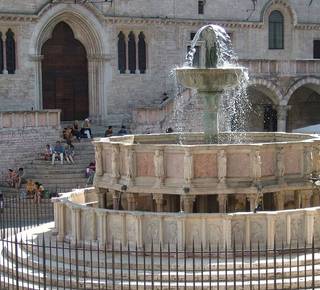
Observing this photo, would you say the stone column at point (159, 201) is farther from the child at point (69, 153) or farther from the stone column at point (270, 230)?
the child at point (69, 153)

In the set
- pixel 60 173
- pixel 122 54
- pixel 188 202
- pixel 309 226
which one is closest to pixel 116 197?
pixel 188 202

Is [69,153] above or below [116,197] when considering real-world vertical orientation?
above

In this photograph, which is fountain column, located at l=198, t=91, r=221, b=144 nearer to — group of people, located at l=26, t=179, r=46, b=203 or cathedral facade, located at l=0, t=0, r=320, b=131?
group of people, located at l=26, t=179, r=46, b=203

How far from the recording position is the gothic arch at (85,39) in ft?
105

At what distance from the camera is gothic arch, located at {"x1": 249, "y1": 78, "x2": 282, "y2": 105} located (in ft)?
112

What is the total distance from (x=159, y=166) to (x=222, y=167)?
120cm

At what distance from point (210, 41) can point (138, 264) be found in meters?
5.72

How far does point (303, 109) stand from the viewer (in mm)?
40281

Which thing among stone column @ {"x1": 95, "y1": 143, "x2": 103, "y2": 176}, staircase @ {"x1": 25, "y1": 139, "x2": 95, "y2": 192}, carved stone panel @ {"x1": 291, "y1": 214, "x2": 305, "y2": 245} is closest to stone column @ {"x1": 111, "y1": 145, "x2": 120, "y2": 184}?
stone column @ {"x1": 95, "y1": 143, "x2": 103, "y2": 176}

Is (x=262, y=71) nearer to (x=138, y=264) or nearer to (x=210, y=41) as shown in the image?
(x=210, y=41)

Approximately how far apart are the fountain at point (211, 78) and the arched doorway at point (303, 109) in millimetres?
23210

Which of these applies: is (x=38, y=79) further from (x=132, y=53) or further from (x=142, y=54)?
(x=142, y=54)

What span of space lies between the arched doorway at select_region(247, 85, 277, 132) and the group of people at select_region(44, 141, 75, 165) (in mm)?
12258

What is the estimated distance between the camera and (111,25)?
112 ft
